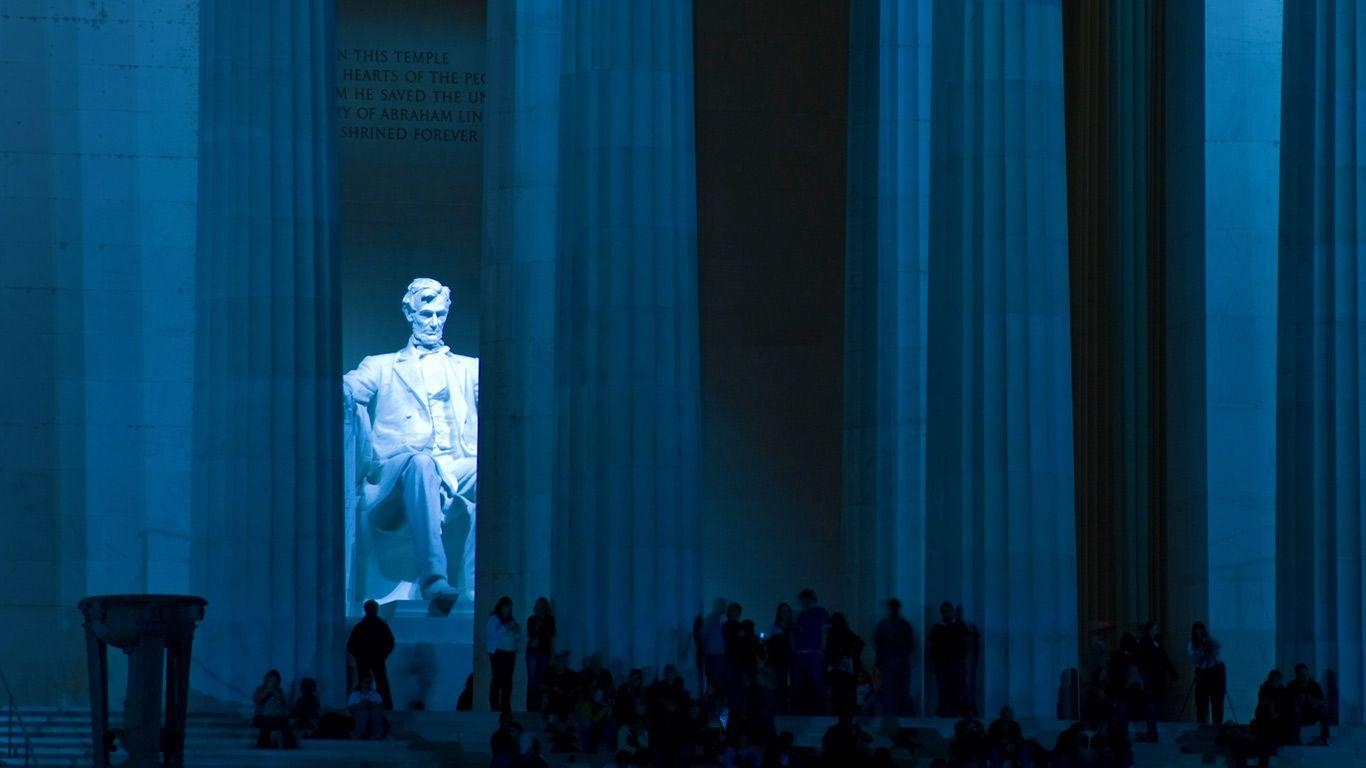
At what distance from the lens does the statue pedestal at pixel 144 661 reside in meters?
42.2

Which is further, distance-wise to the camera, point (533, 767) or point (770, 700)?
point (770, 700)

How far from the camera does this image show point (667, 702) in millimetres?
48375

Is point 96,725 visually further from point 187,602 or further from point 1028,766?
point 1028,766

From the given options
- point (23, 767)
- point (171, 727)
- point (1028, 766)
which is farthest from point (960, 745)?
point (23, 767)

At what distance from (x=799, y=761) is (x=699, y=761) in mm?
2917

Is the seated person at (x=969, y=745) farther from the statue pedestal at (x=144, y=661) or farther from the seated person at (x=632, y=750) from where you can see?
the statue pedestal at (x=144, y=661)

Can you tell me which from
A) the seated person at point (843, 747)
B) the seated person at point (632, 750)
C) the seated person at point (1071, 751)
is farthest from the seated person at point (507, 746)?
the seated person at point (1071, 751)

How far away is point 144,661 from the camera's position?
140 ft

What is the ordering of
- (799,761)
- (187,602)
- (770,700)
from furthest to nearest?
(770,700) → (799,761) → (187,602)

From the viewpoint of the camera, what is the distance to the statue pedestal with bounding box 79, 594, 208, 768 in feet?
138

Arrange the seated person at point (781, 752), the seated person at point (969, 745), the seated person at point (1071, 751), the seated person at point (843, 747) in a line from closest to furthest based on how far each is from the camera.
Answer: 1. the seated person at point (843, 747)
2. the seated person at point (781, 752)
3. the seated person at point (969, 745)
4. the seated person at point (1071, 751)

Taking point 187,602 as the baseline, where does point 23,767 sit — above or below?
below

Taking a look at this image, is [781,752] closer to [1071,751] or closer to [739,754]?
[739,754]

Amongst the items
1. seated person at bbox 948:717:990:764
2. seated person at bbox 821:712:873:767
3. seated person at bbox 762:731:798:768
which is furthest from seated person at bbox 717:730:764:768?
seated person at bbox 948:717:990:764
